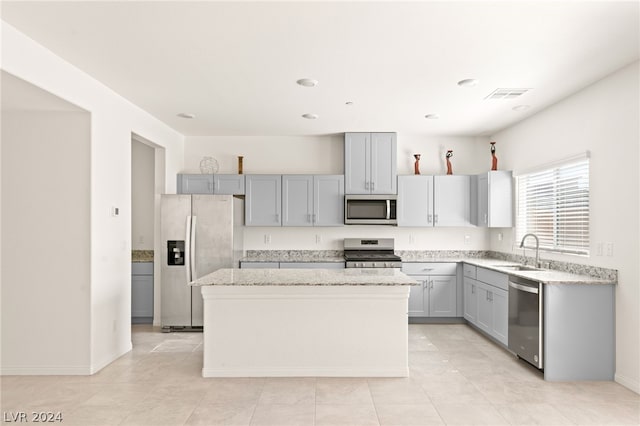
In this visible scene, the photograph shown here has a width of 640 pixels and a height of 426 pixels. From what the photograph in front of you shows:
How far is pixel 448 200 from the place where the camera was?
5.74 meters

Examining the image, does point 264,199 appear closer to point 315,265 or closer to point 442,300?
point 315,265

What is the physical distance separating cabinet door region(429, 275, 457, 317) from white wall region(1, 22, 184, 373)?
3.74 m

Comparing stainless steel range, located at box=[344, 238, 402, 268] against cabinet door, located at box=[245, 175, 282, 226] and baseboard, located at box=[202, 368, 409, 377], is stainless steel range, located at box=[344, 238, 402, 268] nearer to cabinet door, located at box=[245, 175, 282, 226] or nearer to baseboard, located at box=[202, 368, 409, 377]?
cabinet door, located at box=[245, 175, 282, 226]

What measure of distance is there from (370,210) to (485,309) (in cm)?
196

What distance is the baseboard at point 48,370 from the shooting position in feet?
11.5

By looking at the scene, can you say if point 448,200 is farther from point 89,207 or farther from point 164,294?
point 89,207

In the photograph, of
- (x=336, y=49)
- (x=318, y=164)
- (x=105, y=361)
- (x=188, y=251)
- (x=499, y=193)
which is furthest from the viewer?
(x=318, y=164)

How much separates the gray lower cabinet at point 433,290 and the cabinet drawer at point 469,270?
116mm

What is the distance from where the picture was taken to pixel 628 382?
10.6 feet

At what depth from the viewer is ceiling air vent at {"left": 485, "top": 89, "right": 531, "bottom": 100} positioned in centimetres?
385

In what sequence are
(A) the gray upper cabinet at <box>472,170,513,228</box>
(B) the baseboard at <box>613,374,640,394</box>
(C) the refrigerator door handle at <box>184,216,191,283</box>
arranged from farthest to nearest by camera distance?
1. (A) the gray upper cabinet at <box>472,170,513,228</box>
2. (C) the refrigerator door handle at <box>184,216,191,283</box>
3. (B) the baseboard at <box>613,374,640,394</box>

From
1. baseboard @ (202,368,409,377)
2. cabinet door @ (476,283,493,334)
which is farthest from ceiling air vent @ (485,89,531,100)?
baseboard @ (202,368,409,377)

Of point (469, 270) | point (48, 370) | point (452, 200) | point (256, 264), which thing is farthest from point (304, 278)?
point (452, 200)

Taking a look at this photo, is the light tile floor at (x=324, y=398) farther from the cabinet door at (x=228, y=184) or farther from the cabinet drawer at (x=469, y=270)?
Answer: the cabinet door at (x=228, y=184)
